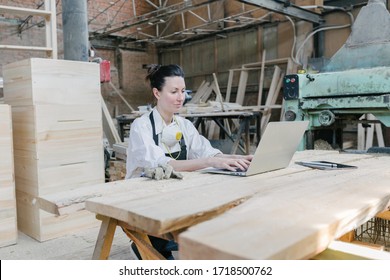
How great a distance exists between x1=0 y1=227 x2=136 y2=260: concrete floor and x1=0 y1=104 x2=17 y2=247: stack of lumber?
0.11m

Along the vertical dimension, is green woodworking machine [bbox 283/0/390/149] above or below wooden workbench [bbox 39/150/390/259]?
above

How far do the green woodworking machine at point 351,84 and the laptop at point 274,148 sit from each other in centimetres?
100

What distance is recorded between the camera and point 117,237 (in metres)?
3.03

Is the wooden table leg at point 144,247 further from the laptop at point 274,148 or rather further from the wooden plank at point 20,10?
the wooden plank at point 20,10

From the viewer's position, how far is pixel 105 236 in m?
1.39

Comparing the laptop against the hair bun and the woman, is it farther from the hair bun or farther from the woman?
the hair bun

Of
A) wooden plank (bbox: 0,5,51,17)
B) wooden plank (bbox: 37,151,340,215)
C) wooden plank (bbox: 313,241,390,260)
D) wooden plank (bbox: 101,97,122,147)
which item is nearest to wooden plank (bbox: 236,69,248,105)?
wooden plank (bbox: 101,97,122,147)

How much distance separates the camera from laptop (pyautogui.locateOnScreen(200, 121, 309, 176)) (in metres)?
1.52

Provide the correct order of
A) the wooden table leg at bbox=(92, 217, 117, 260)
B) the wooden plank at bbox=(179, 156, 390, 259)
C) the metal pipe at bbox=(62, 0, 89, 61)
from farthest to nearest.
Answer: the metal pipe at bbox=(62, 0, 89, 61) → the wooden table leg at bbox=(92, 217, 117, 260) → the wooden plank at bbox=(179, 156, 390, 259)

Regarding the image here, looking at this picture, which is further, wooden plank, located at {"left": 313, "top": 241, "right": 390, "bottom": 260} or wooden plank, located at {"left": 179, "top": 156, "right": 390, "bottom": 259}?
wooden plank, located at {"left": 313, "top": 241, "right": 390, "bottom": 260}

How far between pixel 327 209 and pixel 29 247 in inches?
96.8

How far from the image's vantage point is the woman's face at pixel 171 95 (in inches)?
84.0

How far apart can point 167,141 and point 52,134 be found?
1210 millimetres

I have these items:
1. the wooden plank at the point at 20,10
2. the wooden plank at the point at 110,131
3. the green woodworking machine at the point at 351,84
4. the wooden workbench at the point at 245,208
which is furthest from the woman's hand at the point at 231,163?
the wooden plank at the point at 110,131
